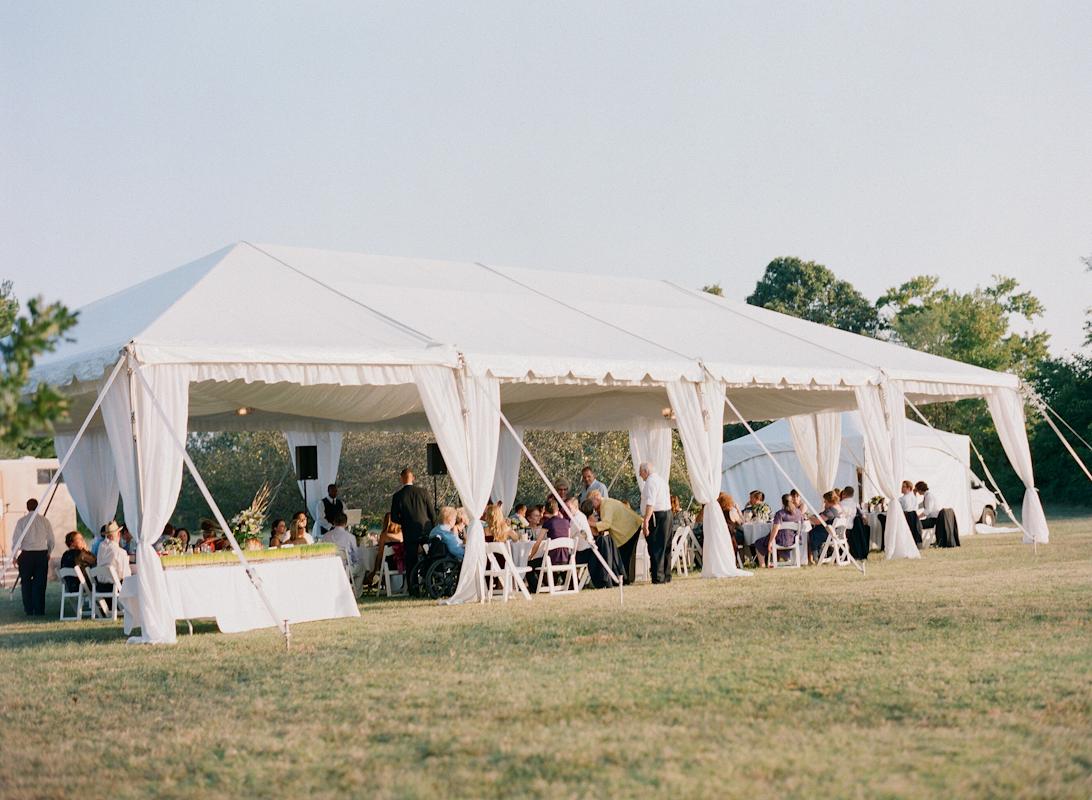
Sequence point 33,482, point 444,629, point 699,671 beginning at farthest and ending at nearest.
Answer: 1. point 33,482
2. point 444,629
3. point 699,671

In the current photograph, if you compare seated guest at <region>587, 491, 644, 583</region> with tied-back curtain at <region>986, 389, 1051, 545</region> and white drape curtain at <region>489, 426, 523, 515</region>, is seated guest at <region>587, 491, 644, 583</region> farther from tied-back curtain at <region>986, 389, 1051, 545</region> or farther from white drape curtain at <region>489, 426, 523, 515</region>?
tied-back curtain at <region>986, 389, 1051, 545</region>

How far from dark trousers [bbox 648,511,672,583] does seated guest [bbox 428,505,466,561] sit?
2244 mm

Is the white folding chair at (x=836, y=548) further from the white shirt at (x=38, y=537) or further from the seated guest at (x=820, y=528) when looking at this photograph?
the white shirt at (x=38, y=537)

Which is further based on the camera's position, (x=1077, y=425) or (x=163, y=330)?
(x=1077, y=425)

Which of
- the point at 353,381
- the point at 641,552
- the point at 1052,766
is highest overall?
the point at 353,381

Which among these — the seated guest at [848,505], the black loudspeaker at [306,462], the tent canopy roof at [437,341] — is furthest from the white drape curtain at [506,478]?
the seated guest at [848,505]

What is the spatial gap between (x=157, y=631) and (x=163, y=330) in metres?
2.41

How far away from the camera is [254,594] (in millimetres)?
9805

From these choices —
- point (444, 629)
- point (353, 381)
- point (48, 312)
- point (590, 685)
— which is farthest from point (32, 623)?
point (48, 312)

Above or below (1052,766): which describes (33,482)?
above

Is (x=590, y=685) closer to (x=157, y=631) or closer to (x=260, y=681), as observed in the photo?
(x=260, y=681)

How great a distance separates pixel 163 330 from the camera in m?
10.1

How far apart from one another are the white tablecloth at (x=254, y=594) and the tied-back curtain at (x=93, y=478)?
5.46 meters

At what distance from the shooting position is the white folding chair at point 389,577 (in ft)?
41.6
